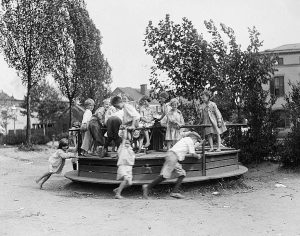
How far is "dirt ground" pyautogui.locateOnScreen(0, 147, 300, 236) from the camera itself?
584 cm

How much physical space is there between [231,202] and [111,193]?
3.05 m

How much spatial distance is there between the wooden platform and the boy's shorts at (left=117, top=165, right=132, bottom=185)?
1.39 ft

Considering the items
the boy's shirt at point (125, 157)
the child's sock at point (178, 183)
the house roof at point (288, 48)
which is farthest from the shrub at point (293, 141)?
the house roof at point (288, 48)

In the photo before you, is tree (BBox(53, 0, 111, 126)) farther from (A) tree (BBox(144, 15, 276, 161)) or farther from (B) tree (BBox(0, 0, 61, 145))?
(A) tree (BBox(144, 15, 276, 161))

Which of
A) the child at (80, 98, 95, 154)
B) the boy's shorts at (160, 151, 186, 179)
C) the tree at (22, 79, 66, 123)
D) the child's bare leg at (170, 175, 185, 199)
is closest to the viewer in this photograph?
the boy's shorts at (160, 151, 186, 179)

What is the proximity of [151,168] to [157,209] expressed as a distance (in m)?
2.04

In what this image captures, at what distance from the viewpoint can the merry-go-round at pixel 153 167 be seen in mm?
9289

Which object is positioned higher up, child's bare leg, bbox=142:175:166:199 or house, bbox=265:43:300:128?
house, bbox=265:43:300:128

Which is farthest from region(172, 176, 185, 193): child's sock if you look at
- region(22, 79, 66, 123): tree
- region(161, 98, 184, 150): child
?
region(22, 79, 66, 123): tree

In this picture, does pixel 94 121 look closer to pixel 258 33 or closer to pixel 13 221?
pixel 13 221

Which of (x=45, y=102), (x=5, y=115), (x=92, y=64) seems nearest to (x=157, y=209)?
(x=92, y=64)

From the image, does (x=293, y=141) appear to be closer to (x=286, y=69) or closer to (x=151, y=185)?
(x=151, y=185)

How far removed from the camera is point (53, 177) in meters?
12.9

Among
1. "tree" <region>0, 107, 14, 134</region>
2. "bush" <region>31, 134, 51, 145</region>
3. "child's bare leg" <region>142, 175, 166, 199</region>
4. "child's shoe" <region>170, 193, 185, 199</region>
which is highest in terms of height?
"tree" <region>0, 107, 14, 134</region>
